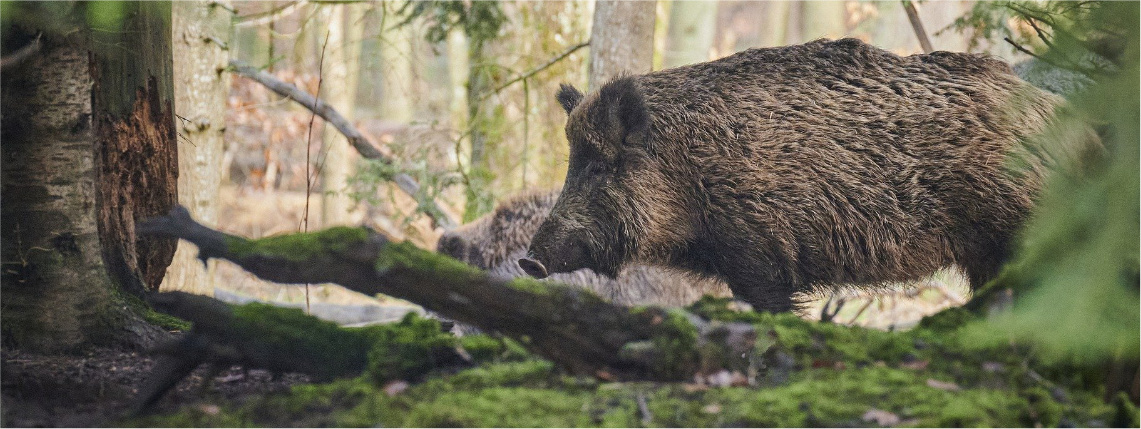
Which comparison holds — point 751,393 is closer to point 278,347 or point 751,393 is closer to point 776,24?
point 278,347

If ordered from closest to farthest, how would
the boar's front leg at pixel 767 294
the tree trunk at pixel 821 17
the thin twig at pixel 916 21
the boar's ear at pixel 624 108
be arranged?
the boar's front leg at pixel 767 294 → the boar's ear at pixel 624 108 → the thin twig at pixel 916 21 → the tree trunk at pixel 821 17

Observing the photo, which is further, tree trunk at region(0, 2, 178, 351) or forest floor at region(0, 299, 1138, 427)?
tree trunk at region(0, 2, 178, 351)

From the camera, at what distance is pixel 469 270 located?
3123mm

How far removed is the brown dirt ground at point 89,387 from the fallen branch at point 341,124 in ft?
13.3

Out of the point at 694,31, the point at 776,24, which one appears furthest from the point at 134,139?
the point at 776,24

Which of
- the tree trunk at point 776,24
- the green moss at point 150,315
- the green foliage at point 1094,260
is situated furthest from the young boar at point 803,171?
the tree trunk at point 776,24

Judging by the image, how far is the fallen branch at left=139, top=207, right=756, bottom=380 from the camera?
3.05 metres

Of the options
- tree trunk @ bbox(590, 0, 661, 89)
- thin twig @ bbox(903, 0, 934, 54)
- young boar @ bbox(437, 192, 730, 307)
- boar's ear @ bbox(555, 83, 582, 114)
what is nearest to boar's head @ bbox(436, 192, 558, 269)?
young boar @ bbox(437, 192, 730, 307)

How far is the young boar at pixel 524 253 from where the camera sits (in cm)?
654

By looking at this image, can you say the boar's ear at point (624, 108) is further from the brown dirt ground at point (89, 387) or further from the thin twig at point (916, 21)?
the thin twig at point (916, 21)

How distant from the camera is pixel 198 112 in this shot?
7.19 metres

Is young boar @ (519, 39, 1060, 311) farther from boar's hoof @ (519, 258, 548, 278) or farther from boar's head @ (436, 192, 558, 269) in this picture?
boar's head @ (436, 192, 558, 269)

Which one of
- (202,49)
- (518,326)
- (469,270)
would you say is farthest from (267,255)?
(202,49)

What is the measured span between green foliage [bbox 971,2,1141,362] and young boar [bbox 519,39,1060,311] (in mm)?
1015
